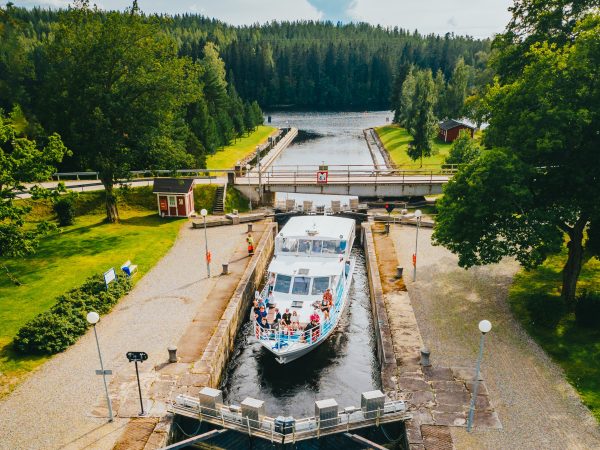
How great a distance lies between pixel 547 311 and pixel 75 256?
1153 inches

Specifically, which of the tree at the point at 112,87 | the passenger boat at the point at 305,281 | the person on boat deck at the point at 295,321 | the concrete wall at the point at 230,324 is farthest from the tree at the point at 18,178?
the person on boat deck at the point at 295,321

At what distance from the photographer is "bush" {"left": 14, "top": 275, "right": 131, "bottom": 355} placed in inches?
805

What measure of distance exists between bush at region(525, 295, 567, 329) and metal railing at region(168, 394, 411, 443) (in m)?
9.90

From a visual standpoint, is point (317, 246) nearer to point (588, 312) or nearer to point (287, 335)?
point (287, 335)

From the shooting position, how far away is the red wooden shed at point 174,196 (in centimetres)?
4047

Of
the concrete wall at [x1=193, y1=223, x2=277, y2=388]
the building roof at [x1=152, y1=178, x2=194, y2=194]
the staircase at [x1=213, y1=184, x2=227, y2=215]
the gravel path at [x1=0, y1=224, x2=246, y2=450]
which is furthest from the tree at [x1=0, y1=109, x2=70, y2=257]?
the staircase at [x1=213, y1=184, x2=227, y2=215]

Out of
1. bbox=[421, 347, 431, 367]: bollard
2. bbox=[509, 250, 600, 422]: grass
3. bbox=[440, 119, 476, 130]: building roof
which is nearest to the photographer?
bbox=[509, 250, 600, 422]: grass

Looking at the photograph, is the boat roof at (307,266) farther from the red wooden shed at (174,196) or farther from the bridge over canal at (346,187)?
the bridge over canal at (346,187)

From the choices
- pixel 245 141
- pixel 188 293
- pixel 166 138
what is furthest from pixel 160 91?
pixel 245 141

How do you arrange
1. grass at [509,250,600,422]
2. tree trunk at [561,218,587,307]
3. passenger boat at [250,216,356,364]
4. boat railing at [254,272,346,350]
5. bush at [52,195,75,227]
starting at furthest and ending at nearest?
bush at [52,195,75,227] < tree trunk at [561,218,587,307] < passenger boat at [250,216,356,364] < boat railing at [254,272,346,350] < grass at [509,250,600,422]

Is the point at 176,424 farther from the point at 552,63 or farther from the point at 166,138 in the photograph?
the point at 166,138

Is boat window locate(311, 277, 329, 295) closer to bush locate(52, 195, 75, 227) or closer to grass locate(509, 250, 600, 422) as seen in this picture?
grass locate(509, 250, 600, 422)

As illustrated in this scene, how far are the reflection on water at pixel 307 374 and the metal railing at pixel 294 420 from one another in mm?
3143

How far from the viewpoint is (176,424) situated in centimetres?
1661
